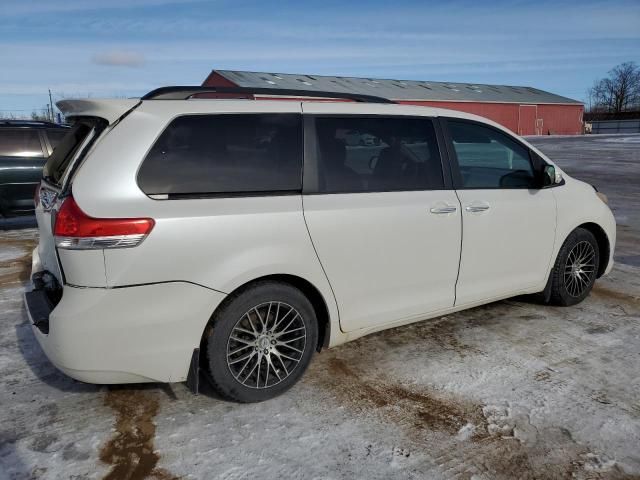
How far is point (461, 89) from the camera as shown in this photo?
51.8 meters

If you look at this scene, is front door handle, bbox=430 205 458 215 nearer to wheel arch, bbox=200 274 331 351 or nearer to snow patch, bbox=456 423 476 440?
wheel arch, bbox=200 274 331 351

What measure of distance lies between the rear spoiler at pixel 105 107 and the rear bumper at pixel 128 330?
99 cm

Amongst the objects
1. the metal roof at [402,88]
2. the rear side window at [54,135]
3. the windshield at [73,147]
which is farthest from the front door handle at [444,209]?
the metal roof at [402,88]

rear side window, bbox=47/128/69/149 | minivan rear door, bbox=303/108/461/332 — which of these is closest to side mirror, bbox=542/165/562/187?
minivan rear door, bbox=303/108/461/332

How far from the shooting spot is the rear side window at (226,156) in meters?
2.93

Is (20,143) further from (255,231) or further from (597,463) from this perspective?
(597,463)

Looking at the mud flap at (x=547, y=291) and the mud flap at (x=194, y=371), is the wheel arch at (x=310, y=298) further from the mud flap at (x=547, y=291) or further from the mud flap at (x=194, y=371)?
the mud flap at (x=547, y=291)

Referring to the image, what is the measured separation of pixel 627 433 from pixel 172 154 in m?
2.88

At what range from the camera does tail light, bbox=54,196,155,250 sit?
106 inches

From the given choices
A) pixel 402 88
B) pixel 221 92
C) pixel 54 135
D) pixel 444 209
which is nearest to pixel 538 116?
pixel 402 88

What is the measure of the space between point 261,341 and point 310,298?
424 millimetres

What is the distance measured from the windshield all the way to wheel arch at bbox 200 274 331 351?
1.16 metres

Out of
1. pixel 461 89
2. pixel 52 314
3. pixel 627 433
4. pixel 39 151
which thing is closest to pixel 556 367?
pixel 627 433

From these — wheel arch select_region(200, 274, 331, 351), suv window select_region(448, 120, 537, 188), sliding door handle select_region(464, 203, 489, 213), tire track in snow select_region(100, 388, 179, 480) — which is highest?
suv window select_region(448, 120, 537, 188)
